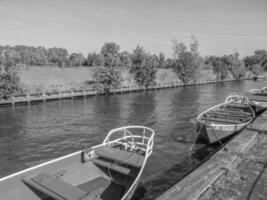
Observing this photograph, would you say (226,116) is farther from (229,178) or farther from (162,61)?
(162,61)

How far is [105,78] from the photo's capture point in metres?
27.4

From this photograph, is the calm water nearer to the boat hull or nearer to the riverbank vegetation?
the boat hull

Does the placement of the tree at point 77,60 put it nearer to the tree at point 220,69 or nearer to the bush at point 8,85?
the tree at point 220,69

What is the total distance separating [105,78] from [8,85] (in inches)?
441

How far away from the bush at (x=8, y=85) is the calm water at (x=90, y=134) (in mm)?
2071

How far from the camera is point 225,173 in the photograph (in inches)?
174

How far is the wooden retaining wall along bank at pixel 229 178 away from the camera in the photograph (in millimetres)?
3637

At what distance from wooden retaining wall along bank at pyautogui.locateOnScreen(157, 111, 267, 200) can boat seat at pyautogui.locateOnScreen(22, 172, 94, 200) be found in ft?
4.93

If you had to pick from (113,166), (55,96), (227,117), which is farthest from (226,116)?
(55,96)

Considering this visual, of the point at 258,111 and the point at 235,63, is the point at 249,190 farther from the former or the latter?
the point at 235,63

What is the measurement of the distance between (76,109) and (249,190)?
1593 cm

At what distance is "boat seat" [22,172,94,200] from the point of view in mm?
3865

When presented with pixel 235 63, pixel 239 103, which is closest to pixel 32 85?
pixel 239 103

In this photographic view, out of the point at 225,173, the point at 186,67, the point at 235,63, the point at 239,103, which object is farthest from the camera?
the point at 235,63
